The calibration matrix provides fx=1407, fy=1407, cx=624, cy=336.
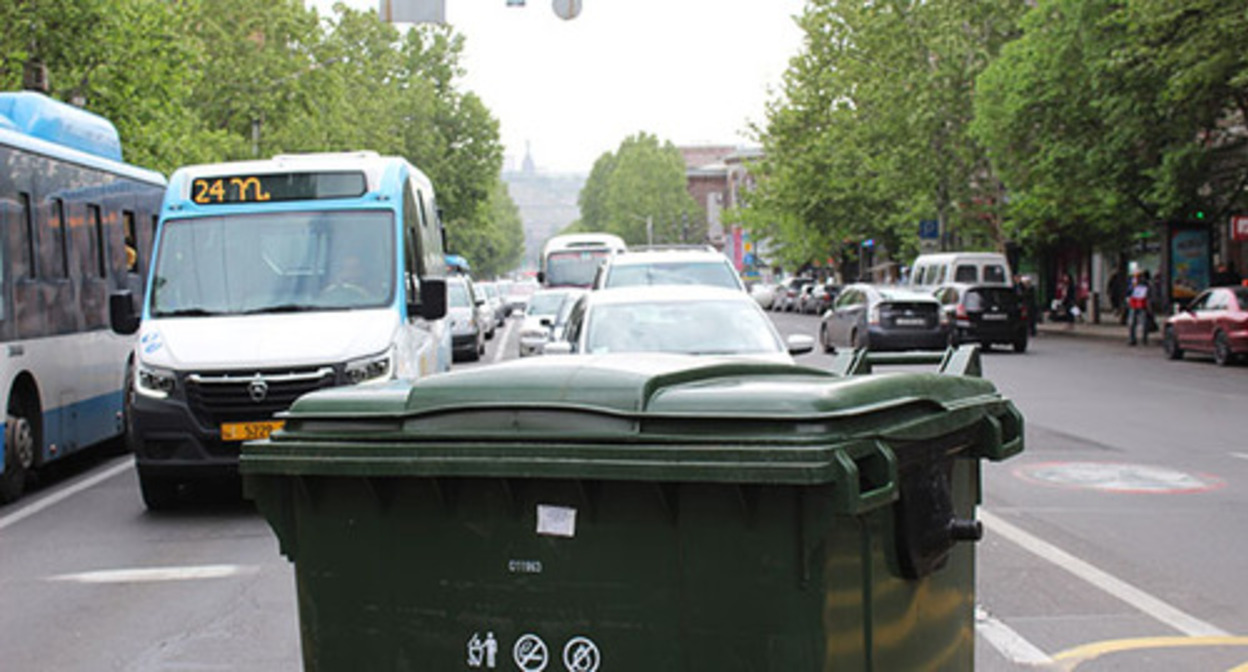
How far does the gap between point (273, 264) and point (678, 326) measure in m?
3.19

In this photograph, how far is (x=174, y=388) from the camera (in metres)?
9.89

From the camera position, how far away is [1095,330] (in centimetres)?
3991

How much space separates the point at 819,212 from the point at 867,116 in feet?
18.0

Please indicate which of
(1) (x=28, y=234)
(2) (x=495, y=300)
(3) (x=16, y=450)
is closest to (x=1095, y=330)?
(2) (x=495, y=300)

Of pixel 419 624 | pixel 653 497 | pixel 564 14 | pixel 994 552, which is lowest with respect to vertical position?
pixel 994 552

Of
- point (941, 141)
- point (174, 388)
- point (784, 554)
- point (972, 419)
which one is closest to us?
point (784, 554)

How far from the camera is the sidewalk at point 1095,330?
3591 centimetres

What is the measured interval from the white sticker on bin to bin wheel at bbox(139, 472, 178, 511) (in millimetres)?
7525

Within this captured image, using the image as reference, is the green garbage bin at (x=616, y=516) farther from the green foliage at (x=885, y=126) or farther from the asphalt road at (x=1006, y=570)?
the green foliage at (x=885, y=126)

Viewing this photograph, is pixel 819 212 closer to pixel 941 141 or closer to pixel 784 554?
pixel 941 141

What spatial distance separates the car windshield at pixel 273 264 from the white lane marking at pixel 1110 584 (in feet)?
16.5

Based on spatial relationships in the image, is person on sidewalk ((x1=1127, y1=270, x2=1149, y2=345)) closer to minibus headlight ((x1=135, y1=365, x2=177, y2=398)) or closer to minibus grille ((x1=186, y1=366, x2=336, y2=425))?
minibus grille ((x1=186, y1=366, x2=336, y2=425))

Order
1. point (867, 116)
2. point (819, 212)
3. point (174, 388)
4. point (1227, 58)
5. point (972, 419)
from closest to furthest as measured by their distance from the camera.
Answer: point (972, 419) → point (174, 388) → point (1227, 58) → point (867, 116) → point (819, 212)

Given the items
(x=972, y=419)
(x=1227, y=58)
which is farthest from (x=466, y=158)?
(x=972, y=419)
